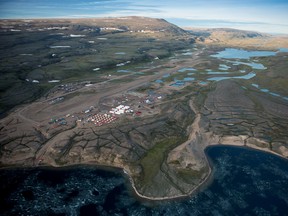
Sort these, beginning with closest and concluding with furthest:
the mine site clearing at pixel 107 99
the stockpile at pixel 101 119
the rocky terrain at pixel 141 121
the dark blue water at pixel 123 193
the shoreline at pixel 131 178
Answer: the dark blue water at pixel 123 193 < the shoreline at pixel 131 178 < the rocky terrain at pixel 141 121 < the stockpile at pixel 101 119 < the mine site clearing at pixel 107 99

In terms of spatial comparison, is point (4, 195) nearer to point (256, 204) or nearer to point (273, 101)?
point (256, 204)

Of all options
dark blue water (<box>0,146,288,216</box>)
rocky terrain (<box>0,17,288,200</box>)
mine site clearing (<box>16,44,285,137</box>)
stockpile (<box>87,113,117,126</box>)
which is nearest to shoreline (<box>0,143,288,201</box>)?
rocky terrain (<box>0,17,288,200</box>)

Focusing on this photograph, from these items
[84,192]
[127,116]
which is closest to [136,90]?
[127,116]

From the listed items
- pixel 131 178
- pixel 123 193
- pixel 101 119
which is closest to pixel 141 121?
pixel 101 119

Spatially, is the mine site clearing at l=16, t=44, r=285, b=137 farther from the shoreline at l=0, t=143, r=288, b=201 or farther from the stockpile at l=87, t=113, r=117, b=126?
the shoreline at l=0, t=143, r=288, b=201

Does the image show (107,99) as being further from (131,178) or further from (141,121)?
(131,178)

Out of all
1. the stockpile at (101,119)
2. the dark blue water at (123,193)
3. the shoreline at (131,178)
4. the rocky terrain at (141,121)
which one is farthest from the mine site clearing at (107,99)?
the dark blue water at (123,193)

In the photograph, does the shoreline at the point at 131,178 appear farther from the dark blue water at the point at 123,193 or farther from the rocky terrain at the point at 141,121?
the dark blue water at the point at 123,193

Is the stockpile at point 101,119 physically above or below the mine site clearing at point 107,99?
above

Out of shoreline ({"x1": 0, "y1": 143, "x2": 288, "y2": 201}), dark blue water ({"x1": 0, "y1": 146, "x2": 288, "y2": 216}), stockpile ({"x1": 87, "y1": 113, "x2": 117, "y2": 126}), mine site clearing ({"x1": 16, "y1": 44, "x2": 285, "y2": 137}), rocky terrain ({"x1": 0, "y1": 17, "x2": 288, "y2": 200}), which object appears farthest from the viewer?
mine site clearing ({"x1": 16, "y1": 44, "x2": 285, "y2": 137})
